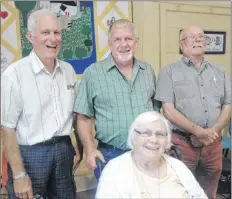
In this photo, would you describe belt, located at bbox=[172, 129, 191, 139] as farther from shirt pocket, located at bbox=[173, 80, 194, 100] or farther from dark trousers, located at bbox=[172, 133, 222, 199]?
shirt pocket, located at bbox=[173, 80, 194, 100]

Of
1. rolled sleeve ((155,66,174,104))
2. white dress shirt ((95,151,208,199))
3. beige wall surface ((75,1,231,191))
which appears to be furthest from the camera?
beige wall surface ((75,1,231,191))

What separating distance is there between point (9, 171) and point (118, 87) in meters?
0.85

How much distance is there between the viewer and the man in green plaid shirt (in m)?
1.95

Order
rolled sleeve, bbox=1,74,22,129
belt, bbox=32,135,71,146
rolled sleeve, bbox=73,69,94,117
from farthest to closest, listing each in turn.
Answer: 1. rolled sleeve, bbox=73,69,94,117
2. belt, bbox=32,135,71,146
3. rolled sleeve, bbox=1,74,22,129

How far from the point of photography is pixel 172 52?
3.58 meters

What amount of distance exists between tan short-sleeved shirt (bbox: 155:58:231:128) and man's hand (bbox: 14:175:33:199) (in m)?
1.09

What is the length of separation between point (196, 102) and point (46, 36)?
46.8 inches

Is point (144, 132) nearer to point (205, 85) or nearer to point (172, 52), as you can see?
point (205, 85)

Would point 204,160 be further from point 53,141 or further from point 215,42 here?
Answer: point 215,42

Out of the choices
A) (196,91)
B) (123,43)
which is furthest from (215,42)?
(123,43)

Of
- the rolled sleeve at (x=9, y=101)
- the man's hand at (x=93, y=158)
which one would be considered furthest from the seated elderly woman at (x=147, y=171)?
the rolled sleeve at (x=9, y=101)

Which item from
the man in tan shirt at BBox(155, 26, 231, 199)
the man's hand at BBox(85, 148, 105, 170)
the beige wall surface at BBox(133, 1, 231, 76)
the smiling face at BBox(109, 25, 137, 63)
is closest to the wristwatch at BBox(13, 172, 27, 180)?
the man's hand at BBox(85, 148, 105, 170)

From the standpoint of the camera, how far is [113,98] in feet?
6.45

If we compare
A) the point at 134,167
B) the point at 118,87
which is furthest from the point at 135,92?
the point at 134,167
